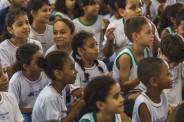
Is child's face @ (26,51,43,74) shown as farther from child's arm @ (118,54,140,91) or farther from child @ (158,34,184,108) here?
child @ (158,34,184,108)

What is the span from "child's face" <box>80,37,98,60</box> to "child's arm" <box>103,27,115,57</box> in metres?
0.31

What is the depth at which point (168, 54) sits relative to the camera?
256 cm

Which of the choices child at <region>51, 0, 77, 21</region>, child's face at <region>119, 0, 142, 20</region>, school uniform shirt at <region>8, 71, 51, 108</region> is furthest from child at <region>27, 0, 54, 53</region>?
school uniform shirt at <region>8, 71, 51, 108</region>

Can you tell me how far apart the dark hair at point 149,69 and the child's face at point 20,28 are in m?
0.96

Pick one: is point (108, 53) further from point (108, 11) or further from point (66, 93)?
point (108, 11)

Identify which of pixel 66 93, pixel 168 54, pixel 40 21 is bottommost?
pixel 66 93

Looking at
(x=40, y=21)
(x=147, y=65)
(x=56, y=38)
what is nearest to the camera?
(x=147, y=65)

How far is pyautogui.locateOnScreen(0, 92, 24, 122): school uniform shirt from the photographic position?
211 centimetres

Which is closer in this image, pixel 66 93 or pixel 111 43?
pixel 66 93

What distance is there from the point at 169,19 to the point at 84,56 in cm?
98

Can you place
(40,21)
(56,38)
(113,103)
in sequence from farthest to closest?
(40,21) → (56,38) → (113,103)

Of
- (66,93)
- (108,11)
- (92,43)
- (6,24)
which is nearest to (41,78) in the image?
(66,93)

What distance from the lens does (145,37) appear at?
2688 millimetres

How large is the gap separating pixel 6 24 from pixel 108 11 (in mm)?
1265
